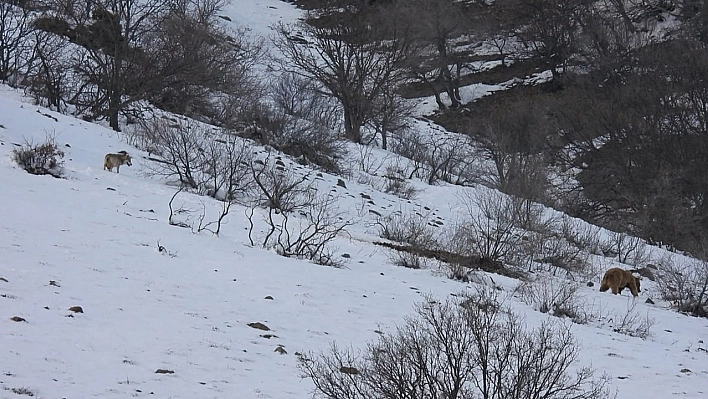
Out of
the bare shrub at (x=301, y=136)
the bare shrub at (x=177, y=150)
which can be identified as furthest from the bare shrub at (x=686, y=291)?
the bare shrub at (x=301, y=136)

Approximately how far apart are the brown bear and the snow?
0.40 m

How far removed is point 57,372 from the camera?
15.0 ft

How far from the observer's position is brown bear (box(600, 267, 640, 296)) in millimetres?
12383

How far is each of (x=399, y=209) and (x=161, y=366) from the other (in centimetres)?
1255

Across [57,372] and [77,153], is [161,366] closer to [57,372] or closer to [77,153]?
[57,372]

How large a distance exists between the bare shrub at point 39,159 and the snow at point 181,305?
25cm

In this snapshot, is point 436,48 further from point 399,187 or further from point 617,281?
point 617,281

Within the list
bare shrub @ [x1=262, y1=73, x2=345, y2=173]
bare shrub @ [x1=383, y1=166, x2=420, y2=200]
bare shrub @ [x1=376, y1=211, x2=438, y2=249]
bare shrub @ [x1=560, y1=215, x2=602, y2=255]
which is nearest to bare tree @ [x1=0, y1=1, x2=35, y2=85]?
bare shrub @ [x1=262, y1=73, x2=345, y2=173]

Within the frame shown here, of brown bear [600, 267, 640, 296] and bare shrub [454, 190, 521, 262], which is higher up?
bare shrub [454, 190, 521, 262]

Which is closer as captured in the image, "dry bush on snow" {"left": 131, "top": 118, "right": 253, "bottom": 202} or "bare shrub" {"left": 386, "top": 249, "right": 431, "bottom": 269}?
"bare shrub" {"left": 386, "top": 249, "right": 431, "bottom": 269}

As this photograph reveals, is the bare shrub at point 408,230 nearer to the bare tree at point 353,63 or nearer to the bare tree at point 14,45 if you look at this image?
the bare tree at point 353,63

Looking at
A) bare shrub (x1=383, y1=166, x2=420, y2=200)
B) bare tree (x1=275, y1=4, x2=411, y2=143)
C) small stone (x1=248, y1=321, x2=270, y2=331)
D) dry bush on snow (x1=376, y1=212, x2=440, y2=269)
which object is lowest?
small stone (x1=248, y1=321, x2=270, y2=331)

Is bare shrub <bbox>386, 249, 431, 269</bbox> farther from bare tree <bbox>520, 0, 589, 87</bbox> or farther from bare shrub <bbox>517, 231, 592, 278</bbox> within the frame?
bare tree <bbox>520, 0, 589, 87</bbox>

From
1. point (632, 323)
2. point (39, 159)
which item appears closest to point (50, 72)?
point (39, 159)
